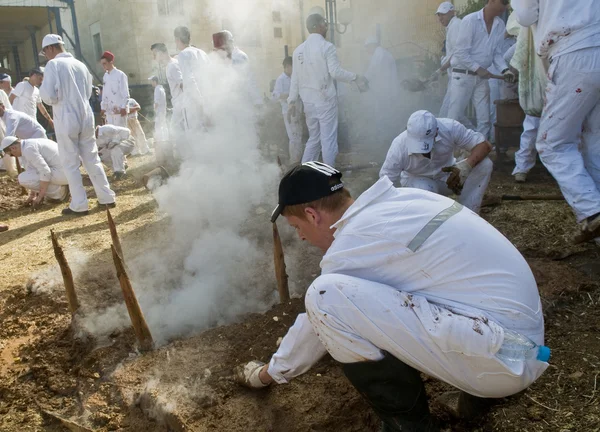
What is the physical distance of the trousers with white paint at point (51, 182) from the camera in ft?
22.5

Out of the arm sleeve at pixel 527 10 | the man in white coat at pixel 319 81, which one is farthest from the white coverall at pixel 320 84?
the arm sleeve at pixel 527 10

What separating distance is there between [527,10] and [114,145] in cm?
716

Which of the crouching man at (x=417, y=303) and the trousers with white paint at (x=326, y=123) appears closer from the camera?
the crouching man at (x=417, y=303)

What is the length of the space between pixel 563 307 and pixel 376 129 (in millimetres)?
7321

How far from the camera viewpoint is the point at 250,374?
2.45 m

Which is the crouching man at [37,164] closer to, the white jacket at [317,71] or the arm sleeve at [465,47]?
the white jacket at [317,71]

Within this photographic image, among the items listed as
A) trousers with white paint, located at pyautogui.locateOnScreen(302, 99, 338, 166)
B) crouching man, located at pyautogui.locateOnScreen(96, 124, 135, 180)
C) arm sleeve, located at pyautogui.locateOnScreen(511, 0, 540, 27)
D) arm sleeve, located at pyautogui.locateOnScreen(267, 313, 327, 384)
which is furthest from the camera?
crouching man, located at pyautogui.locateOnScreen(96, 124, 135, 180)

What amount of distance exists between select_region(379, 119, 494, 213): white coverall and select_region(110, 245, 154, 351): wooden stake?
2.12 m

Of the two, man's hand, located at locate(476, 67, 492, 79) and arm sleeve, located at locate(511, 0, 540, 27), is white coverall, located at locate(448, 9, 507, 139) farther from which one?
arm sleeve, located at locate(511, 0, 540, 27)

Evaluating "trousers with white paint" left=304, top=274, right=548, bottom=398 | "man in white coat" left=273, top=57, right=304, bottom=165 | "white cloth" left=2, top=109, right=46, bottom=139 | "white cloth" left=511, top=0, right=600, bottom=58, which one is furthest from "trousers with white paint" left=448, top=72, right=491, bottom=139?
"white cloth" left=2, top=109, right=46, bottom=139

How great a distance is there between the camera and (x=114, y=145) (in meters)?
8.67

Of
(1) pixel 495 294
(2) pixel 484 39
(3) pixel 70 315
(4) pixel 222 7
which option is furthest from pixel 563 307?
(4) pixel 222 7

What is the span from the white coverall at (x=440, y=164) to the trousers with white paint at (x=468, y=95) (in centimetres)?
265

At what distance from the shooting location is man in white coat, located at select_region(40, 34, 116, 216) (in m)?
5.94
